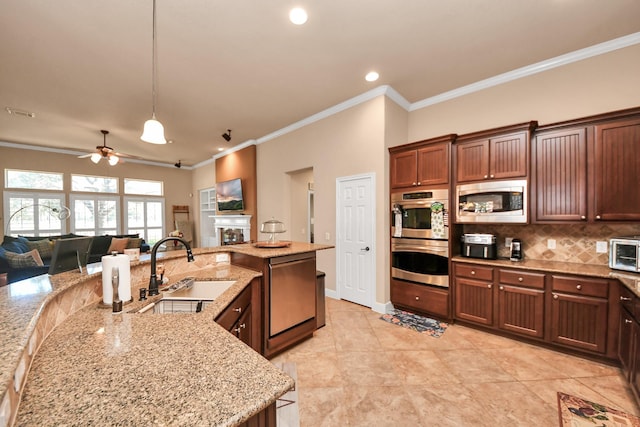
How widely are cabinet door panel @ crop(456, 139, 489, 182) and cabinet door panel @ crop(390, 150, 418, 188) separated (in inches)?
20.4

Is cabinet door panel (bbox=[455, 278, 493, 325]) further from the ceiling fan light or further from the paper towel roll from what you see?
the ceiling fan light

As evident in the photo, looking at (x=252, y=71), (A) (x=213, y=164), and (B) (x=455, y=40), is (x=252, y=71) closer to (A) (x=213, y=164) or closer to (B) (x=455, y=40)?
(B) (x=455, y=40)

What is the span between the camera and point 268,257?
7.45 feet

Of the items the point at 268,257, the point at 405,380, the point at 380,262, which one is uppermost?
the point at 268,257

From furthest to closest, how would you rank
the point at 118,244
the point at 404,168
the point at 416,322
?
1. the point at 118,244
2. the point at 404,168
3. the point at 416,322

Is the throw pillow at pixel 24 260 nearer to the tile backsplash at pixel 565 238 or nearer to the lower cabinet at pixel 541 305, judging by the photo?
the lower cabinet at pixel 541 305

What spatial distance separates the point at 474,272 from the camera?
296cm

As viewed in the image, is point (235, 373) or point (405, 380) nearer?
point (235, 373)

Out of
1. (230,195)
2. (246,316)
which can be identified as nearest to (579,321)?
(246,316)

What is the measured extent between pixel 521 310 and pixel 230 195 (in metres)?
6.05

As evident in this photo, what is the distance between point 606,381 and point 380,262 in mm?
2241

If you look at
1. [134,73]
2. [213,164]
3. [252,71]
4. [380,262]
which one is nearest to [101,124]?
[134,73]

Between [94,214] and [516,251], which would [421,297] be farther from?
[94,214]

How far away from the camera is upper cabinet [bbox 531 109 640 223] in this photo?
2314mm
